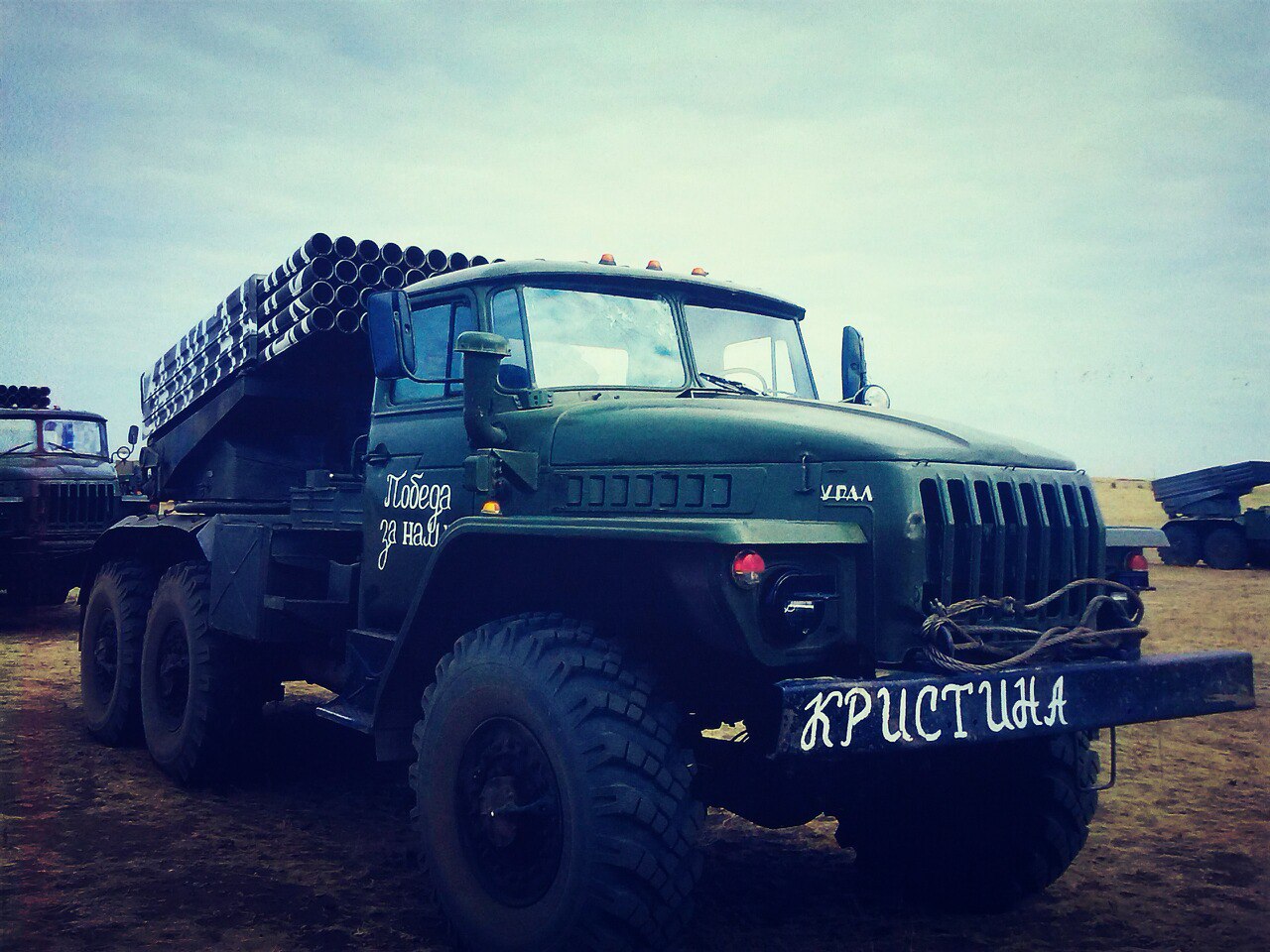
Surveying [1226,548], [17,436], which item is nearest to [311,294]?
[17,436]

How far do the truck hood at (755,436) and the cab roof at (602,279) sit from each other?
647mm

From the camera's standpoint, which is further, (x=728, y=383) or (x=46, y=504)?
(x=46, y=504)

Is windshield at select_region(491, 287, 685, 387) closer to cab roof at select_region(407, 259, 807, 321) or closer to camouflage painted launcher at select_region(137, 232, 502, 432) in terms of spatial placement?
cab roof at select_region(407, 259, 807, 321)

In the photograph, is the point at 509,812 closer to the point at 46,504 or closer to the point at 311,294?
the point at 311,294

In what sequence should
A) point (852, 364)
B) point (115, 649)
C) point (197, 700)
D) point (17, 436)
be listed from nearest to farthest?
1. point (852, 364)
2. point (197, 700)
3. point (115, 649)
4. point (17, 436)

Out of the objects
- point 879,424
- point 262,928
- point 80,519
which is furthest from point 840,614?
point 80,519

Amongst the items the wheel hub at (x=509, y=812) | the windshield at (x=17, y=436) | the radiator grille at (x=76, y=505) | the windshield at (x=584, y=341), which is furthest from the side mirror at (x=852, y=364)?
the windshield at (x=17, y=436)

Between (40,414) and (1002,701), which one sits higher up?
(40,414)

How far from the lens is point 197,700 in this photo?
6.07 meters

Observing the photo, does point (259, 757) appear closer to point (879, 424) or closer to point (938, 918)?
point (938, 918)

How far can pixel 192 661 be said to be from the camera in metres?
6.12

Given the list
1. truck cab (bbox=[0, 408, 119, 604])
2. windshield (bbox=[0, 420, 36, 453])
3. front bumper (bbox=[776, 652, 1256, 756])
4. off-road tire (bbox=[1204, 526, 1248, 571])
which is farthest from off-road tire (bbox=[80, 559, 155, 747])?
off-road tire (bbox=[1204, 526, 1248, 571])

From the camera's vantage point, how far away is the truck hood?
3680 millimetres

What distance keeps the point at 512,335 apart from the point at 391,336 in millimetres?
469
